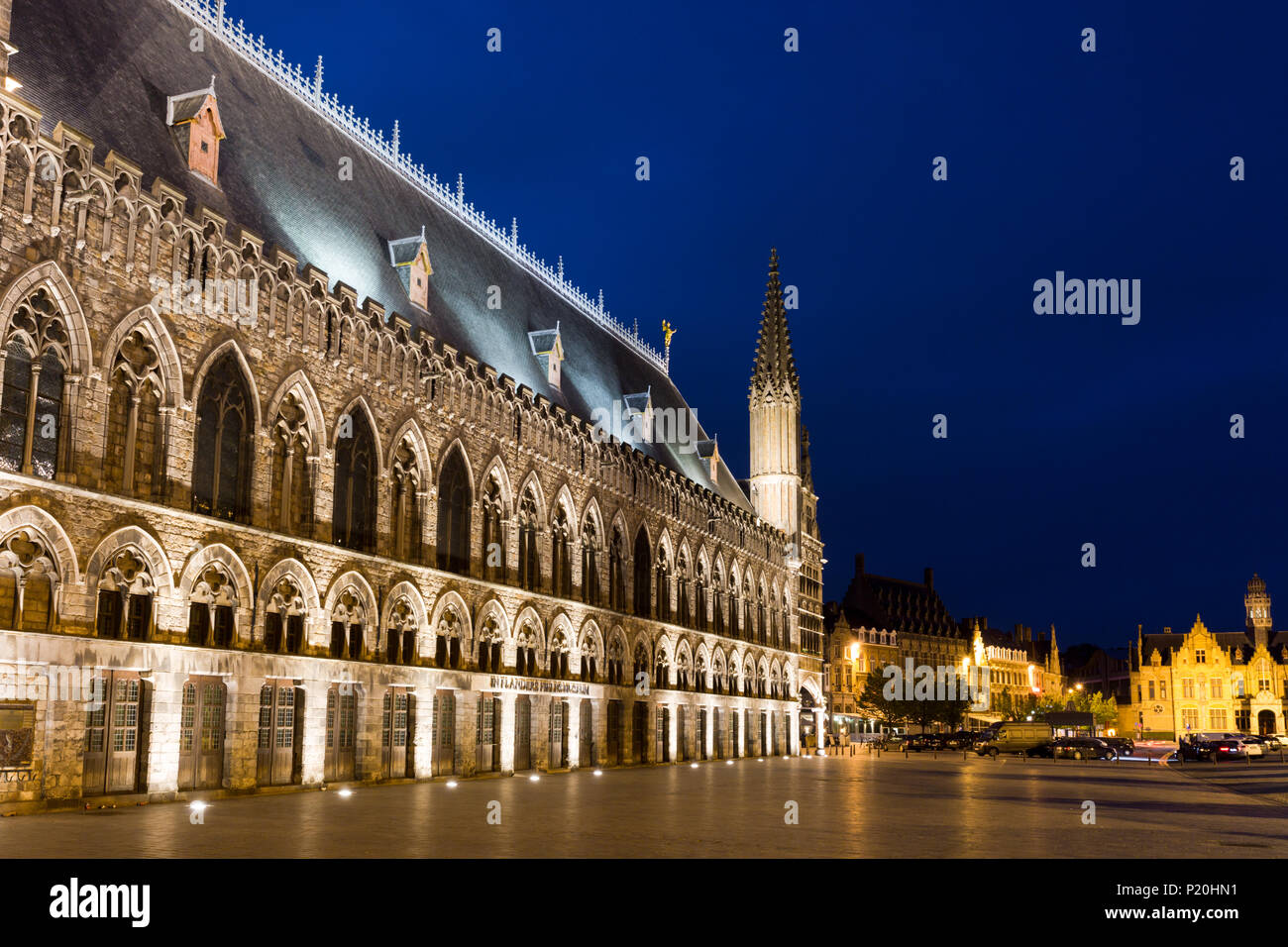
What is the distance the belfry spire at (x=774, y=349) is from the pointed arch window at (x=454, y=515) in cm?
3974

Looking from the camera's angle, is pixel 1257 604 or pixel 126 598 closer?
pixel 126 598

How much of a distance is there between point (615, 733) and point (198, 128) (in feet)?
97.5

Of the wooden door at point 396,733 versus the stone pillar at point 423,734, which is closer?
the wooden door at point 396,733

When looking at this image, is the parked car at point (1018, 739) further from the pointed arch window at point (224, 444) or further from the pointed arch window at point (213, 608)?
the pointed arch window at point (224, 444)

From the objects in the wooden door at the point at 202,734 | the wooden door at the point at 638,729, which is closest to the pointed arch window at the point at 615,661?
the wooden door at the point at 638,729

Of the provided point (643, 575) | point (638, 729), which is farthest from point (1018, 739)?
point (643, 575)

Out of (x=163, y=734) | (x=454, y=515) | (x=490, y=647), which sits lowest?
(x=163, y=734)

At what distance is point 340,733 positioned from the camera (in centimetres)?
3250

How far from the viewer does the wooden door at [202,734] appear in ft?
88.9

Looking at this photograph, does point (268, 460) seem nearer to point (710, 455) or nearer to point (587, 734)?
point (587, 734)

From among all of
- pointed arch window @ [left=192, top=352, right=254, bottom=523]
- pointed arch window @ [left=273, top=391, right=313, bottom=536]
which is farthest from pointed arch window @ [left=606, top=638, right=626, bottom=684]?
pointed arch window @ [left=192, top=352, right=254, bottom=523]
